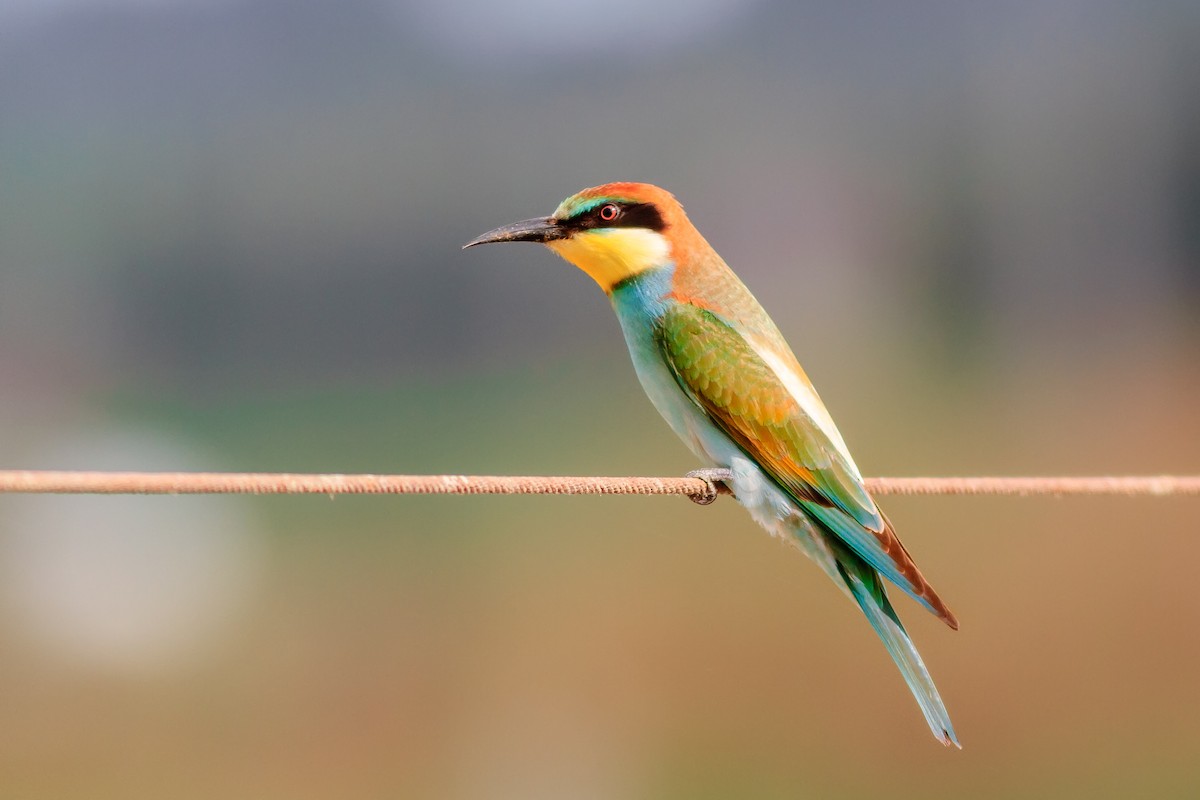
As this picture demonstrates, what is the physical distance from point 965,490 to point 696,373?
48 centimetres

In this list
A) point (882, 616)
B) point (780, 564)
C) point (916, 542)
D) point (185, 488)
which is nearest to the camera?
point (185, 488)

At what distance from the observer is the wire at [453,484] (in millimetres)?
Result: 943

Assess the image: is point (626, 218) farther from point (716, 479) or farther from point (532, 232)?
point (716, 479)

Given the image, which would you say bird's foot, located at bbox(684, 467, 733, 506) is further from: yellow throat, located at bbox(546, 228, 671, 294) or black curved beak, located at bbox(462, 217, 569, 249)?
black curved beak, located at bbox(462, 217, 569, 249)

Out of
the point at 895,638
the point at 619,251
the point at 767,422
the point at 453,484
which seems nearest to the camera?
the point at 453,484

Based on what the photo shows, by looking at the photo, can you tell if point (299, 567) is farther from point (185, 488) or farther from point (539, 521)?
point (185, 488)

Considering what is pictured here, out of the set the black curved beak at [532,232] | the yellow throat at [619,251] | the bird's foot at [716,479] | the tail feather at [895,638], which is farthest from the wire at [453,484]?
the black curved beak at [532,232]

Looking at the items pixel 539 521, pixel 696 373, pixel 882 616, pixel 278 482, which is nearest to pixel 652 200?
pixel 696 373

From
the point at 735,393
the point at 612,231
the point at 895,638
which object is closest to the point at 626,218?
the point at 612,231

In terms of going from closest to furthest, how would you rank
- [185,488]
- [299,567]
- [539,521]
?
1. [185,488]
2. [299,567]
3. [539,521]

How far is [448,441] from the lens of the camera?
2231cm

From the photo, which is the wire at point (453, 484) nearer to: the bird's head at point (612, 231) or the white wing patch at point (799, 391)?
the white wing patch at point (799, 391)

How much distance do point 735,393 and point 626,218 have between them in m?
0.38

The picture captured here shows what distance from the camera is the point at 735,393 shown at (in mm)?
1882
